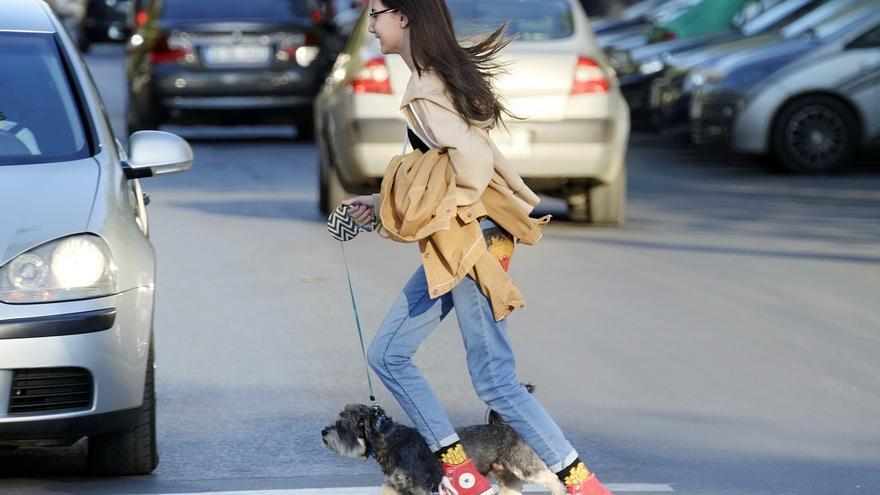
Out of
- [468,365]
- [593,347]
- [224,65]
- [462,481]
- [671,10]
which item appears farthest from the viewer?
[671,10]

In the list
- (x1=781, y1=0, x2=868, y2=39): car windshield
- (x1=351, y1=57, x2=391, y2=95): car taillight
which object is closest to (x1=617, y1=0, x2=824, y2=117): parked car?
(x1=781, y1=0, x2=868, y2=39): car windshield

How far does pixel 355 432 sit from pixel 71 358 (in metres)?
0.92

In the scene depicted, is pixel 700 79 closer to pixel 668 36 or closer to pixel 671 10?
pixel 668 36

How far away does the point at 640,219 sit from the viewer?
13.3 meters

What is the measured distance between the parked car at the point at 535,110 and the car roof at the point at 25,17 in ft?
15.8

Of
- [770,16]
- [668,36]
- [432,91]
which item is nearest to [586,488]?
[432,91]

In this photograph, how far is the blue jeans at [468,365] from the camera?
16.2 feet

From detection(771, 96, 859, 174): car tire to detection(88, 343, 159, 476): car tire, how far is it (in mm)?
11801

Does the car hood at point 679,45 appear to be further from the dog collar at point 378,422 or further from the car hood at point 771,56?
the dog collar at point 378,422

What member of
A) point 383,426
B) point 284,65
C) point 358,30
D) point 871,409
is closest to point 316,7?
point 284,65

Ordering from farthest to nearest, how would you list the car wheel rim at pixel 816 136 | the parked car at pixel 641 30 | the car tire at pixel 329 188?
the parked car at pixel 641 30 → the car wheel rim at pixel 816 136 → the car tire at pixel 329 188

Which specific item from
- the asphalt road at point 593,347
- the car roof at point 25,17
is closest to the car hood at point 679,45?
the asphalt road at point 593,347

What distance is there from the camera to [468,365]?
16.2 ft

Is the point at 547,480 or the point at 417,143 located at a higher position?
the point at 417,143
